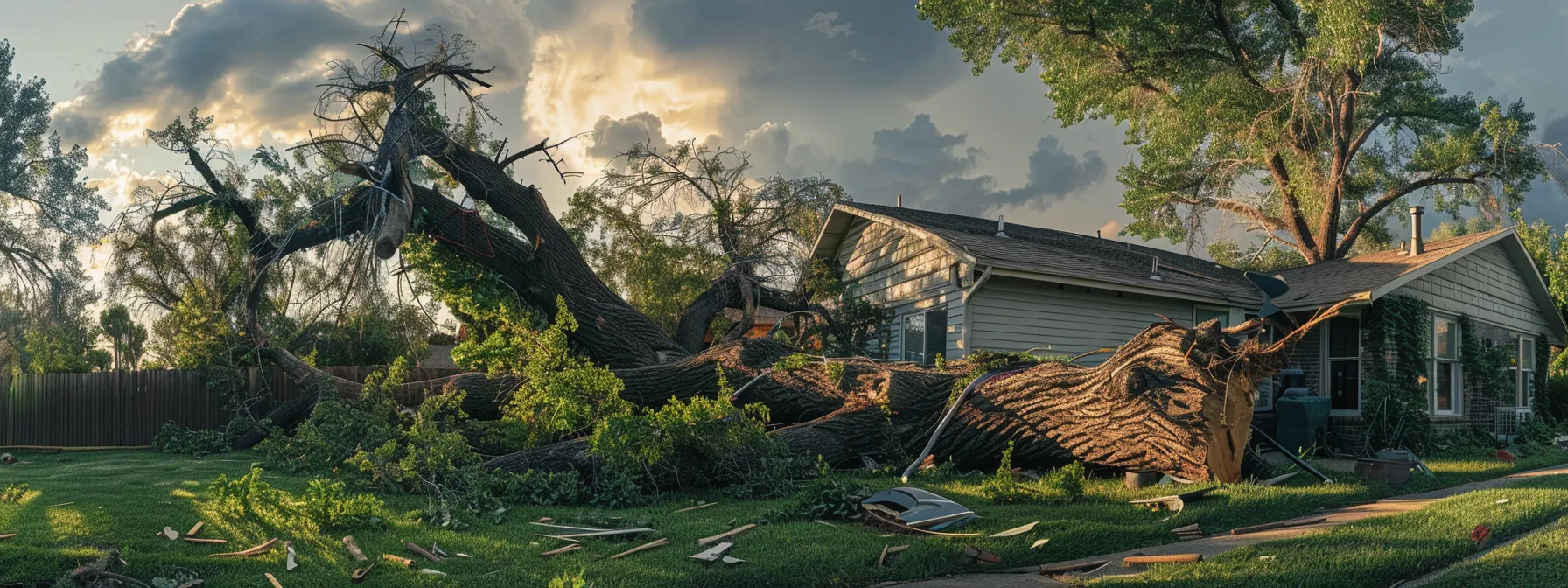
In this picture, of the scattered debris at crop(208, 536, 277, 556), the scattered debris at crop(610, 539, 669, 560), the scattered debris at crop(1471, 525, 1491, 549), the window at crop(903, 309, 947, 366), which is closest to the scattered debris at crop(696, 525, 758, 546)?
the scattered debris at crop(610, 539, 669, 560)

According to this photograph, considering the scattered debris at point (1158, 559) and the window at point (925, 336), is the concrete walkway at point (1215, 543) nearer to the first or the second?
the scattered debris at point (1158, 559)

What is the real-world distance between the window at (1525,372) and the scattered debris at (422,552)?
19.8 meters

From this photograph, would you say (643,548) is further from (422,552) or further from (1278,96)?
(1278,96)

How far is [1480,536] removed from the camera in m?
6.02

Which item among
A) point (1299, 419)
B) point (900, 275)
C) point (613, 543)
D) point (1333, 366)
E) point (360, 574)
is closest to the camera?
point (360, 574)

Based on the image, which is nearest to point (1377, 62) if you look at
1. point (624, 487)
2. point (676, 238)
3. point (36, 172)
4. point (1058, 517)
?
point (676, 238)

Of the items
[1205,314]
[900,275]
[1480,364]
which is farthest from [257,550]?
[1480,364]

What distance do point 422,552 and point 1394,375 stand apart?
13.9m

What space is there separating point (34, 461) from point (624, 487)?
10213 mm

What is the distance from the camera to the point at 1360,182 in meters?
25.5

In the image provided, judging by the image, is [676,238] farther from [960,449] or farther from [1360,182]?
[1360,182]

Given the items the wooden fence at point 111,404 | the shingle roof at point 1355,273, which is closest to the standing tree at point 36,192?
the wooden fence at point 111,404

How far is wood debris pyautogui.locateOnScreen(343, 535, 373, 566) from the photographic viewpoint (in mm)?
5312

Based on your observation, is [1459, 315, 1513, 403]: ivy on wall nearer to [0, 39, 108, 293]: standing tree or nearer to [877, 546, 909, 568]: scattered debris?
[877, 546, 909, 568]: scattered debris
